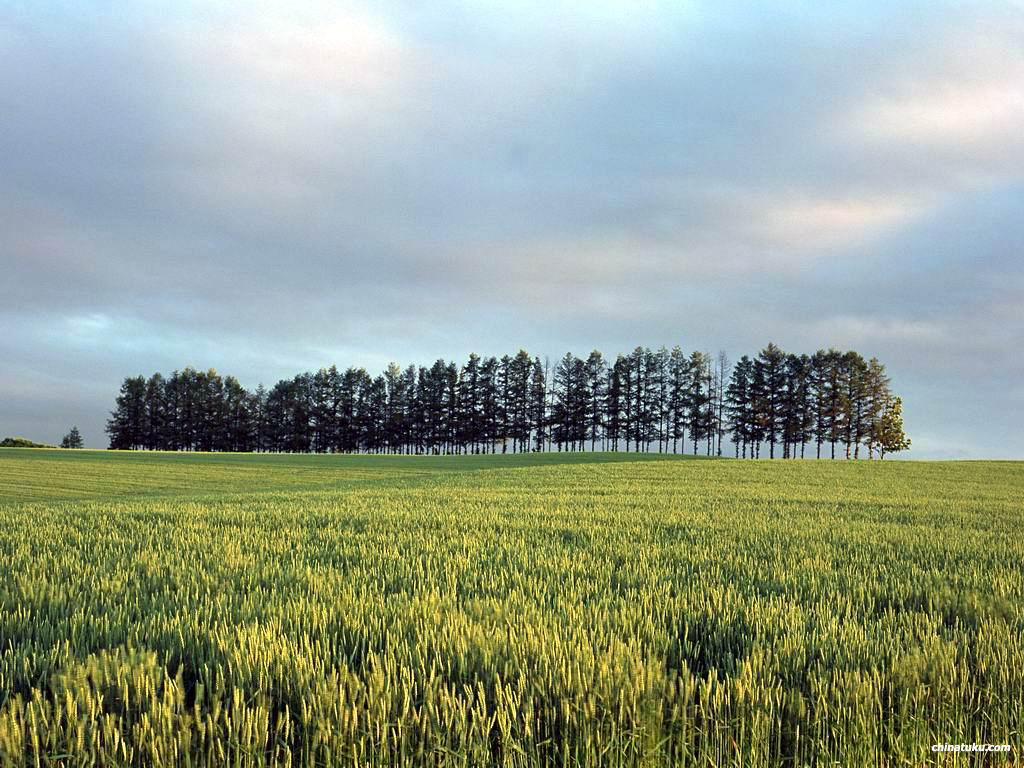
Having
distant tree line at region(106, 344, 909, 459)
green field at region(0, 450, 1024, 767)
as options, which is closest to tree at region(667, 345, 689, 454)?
distant tree line at region(106, 344, 909, 459)

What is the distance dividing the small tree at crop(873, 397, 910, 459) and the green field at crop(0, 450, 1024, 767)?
100292mm

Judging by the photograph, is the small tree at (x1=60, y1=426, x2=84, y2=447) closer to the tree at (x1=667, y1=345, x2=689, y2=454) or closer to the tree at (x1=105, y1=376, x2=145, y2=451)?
the tree at (x1=105, y1=376, x2=145, y2=451)

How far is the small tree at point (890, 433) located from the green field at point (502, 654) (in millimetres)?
100292

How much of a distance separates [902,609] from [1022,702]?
5.38ft

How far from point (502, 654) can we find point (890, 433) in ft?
362

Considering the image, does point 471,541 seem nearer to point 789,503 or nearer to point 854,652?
point 854,652

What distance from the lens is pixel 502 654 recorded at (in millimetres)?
3594

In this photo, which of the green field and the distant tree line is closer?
the green field

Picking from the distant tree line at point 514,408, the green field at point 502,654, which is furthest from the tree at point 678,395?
the green field at point 502,654

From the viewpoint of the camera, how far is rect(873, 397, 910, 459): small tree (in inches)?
3725

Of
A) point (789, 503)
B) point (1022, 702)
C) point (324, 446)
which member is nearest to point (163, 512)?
point (1022, 702)

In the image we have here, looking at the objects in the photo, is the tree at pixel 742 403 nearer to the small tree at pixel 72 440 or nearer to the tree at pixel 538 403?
the tree at pixel 538 403

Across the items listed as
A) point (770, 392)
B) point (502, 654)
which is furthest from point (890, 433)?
point (502, 654)

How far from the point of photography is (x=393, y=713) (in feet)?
9.72
